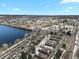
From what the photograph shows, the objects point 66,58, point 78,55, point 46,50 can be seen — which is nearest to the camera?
point 66,58

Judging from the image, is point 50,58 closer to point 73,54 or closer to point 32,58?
point 32,58

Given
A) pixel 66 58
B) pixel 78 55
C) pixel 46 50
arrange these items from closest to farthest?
1. pixel 66 58
2. pixel 78 55
3. pixel 46 50

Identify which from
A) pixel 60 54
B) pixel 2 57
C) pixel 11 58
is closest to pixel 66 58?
pixel 60 54

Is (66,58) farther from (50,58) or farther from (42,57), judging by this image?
(42,57)

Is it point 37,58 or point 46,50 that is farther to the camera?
point 46,50

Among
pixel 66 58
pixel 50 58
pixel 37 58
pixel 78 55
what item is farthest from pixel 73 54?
pixel 37 58

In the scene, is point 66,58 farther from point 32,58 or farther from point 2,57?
point 2,57

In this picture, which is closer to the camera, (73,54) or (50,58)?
(50,58)
